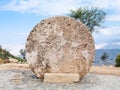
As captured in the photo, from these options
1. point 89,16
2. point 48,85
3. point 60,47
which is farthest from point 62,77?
point 89,16

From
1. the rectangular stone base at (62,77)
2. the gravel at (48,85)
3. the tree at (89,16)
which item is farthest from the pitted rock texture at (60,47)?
the tree at (89,16)

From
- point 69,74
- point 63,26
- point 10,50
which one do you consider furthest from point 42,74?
point 10,50

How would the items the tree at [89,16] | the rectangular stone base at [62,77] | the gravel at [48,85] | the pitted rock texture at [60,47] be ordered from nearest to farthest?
A: 1. the gravel at [48,85]
2. the rectangular stone base at [62,77]
3. the pitted rock texture at [60,47]
4. the tree at [89,16]

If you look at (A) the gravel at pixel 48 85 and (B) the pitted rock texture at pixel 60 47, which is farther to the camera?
(B) the pitted rock texture at pixel 60 47

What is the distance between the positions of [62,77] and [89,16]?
86.8 ft

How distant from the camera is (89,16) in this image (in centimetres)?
4153

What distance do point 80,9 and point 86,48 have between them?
2607 cm

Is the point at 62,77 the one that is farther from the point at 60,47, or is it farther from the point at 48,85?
the point at 60,47

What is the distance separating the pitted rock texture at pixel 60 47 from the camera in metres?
16.0

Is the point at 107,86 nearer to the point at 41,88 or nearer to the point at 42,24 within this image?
the point at 41,88

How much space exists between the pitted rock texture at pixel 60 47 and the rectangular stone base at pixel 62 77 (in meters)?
0.38

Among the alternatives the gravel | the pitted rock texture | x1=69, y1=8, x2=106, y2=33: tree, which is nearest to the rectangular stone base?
the gravel

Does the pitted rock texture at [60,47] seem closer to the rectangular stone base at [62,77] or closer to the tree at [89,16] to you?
the rectangular stone base at [62,77]

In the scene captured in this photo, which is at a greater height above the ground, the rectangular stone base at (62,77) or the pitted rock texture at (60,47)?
the pitted rock texture at (60,47)
